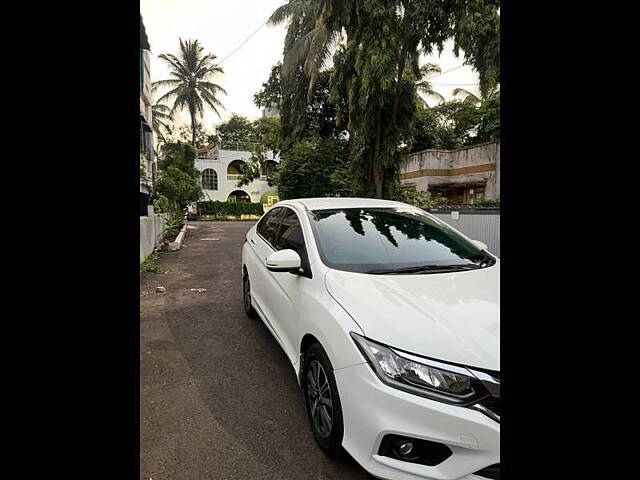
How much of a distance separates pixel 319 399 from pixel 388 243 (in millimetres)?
1277

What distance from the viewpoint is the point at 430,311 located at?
214cm

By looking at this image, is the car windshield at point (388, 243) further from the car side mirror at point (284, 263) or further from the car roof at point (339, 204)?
the car side mirror at point (284, 263)

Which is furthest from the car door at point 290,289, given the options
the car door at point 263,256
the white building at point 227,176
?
the white building at point 227,176

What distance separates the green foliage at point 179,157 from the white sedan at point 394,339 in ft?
79.7

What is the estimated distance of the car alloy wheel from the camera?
2.28 metres

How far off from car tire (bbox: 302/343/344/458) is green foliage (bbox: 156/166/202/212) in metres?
13.6

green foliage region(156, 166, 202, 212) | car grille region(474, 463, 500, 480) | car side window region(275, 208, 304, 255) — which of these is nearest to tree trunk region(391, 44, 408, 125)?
car side window region(275, 208, 304, 255)
